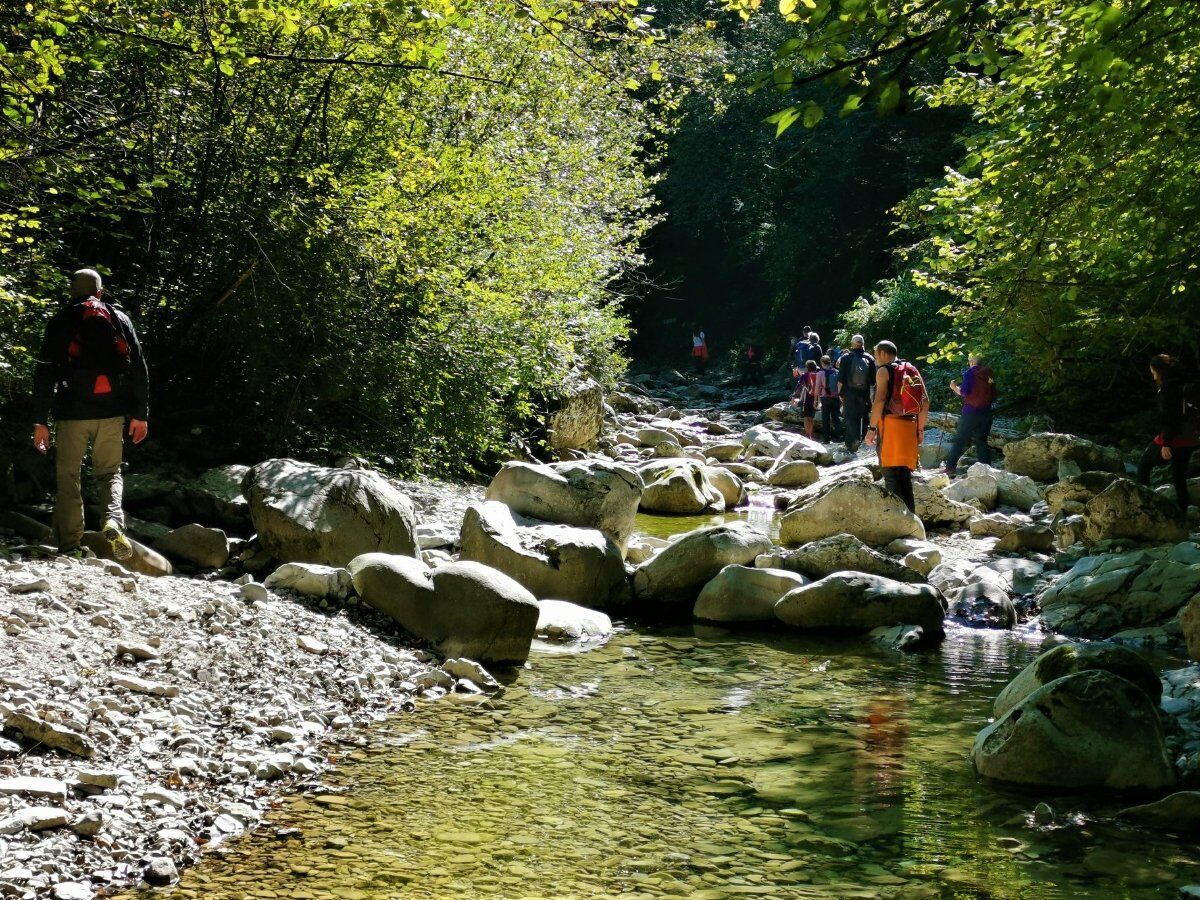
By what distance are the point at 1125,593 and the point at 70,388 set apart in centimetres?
890

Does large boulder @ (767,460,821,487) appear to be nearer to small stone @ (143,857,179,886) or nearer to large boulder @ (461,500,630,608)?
large boulder @ (461,500,630,608)

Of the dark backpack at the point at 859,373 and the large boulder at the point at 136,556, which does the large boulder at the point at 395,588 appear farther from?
the dark backpack at the point at 859,373

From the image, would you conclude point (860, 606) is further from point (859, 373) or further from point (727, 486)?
point (859, 373)

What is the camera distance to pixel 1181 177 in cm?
975

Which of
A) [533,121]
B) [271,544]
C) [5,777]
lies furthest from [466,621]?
[533,121]

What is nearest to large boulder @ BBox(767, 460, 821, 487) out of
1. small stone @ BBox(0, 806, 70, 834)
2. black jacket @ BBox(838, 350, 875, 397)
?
black jacket @ BBox(838, 350, 875, 397)

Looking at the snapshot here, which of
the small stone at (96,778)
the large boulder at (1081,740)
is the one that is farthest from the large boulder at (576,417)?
the small stone at (96,778)

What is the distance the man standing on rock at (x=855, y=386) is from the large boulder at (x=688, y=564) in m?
9.64

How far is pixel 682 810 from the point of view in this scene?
524 centimetres

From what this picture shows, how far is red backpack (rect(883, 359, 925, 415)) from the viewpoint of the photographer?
11.6 m

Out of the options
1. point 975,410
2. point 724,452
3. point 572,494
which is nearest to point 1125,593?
point 572,494

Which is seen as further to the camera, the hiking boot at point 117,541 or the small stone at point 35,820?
the hiking boot at point 117,541

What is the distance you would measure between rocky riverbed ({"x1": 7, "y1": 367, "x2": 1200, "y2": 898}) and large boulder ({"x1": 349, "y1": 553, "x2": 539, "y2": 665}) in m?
0.02

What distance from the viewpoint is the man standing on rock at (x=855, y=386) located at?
19391mm
